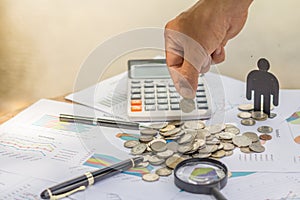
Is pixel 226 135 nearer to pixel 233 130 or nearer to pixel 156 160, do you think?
pixel 233 130

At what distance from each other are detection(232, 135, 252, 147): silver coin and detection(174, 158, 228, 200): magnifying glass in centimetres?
10

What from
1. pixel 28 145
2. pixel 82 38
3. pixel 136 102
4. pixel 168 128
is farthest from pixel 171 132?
pixel 82 38

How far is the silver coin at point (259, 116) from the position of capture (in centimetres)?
97

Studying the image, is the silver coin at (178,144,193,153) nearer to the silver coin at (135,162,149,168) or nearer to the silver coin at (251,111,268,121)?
the silver coin at (135,162,149,168)

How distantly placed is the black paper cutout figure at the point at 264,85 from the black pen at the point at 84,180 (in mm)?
288

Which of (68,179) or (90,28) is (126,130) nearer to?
(68,179)

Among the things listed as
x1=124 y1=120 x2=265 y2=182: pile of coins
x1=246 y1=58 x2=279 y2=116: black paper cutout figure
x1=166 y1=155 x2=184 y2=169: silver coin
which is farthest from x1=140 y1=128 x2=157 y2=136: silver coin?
x1=246 y1=58 x2=279 y2=116: black paper cutout figure

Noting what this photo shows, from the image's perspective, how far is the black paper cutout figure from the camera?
97 centimetres

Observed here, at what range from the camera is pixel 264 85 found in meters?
0.98

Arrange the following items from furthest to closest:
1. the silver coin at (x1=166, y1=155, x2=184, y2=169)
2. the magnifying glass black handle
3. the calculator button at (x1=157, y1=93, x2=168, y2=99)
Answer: the calculator button at (x1=157, y1=93, x2=168, y2=99), the silver coin at (x1=166, y1=155, x2=184, y2=169), the magnifying glass black handle

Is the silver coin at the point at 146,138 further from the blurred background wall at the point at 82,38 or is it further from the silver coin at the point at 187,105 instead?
the blurred background wall at the point at 82,38

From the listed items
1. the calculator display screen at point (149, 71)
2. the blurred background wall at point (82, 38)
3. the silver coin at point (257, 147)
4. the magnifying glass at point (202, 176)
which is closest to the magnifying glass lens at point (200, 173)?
the magnifying glass at point (202, 176)

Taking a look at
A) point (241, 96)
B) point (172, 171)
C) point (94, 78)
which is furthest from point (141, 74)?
point (172, 171)

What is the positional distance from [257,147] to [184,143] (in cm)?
12
